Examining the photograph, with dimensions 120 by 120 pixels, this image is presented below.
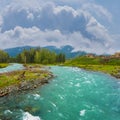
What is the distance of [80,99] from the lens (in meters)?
59.2

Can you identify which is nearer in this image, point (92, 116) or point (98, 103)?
point (92, 116)

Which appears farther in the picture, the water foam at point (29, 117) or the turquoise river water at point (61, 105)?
the turquoise river water at point (61, 105)

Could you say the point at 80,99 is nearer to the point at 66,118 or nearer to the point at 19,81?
the point at 66,118

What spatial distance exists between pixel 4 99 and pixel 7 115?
484 inches

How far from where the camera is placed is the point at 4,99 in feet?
184

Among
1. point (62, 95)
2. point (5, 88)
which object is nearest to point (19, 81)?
point (5, 88)

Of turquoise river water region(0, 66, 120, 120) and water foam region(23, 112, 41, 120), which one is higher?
turquoise river water region(0, 66, 120, 120)

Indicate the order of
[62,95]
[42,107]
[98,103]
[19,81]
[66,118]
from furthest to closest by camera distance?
1. [19,81]
2. [62,95]
3. [98,103]
4. [42,107]
5. [66,118]

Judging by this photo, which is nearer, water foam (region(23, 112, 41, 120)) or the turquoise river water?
water foam (region(23, 112, 41, 120))

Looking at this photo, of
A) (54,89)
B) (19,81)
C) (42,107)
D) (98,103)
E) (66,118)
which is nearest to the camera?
(66,118)

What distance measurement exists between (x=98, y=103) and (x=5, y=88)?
2406 cm

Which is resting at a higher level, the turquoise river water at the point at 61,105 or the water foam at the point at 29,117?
the turquoise river water at the point at 61,105

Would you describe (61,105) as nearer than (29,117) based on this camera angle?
No

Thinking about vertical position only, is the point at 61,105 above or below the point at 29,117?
above
